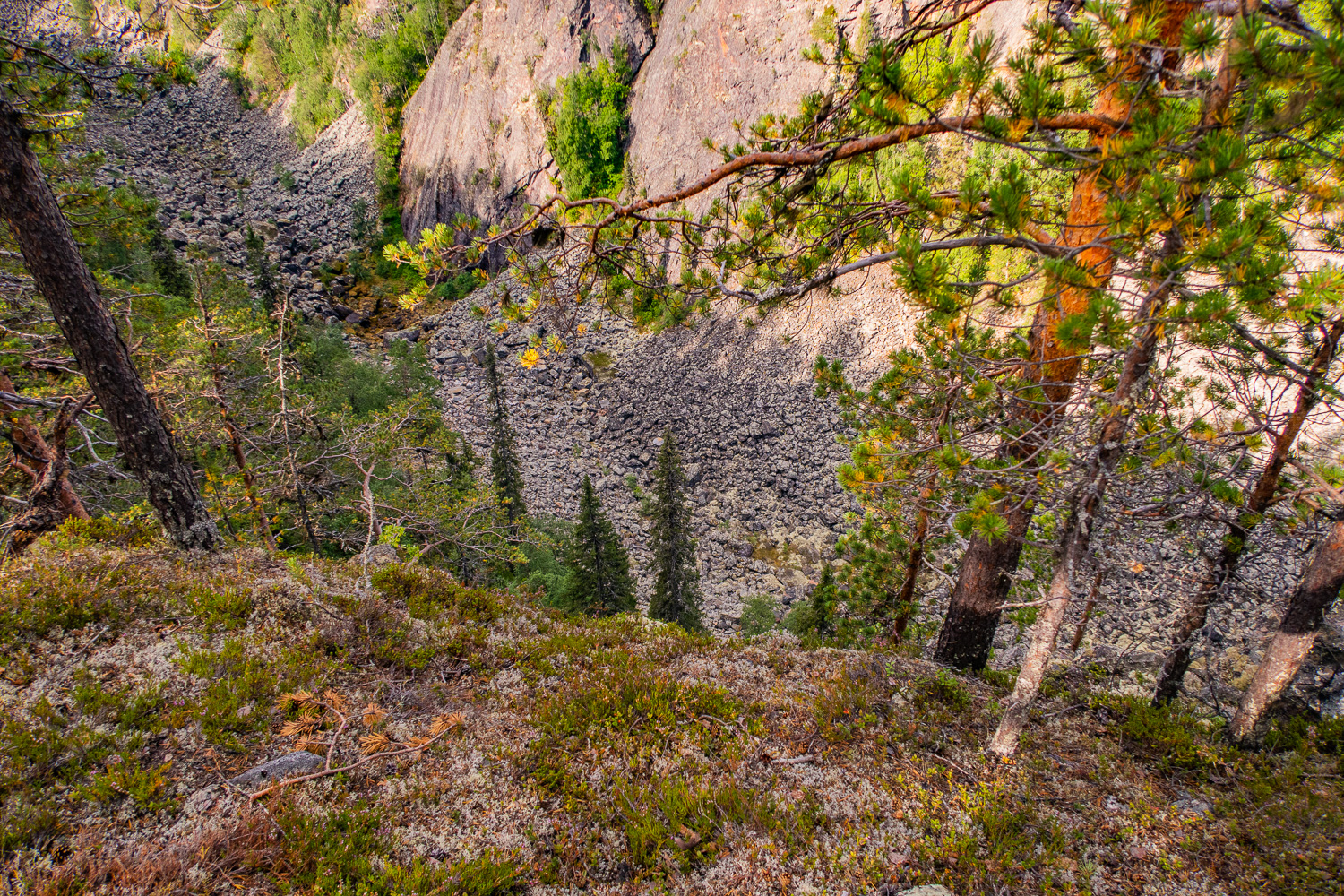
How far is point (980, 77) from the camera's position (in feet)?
8.48

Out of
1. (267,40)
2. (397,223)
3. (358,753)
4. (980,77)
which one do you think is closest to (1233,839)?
(980,77)

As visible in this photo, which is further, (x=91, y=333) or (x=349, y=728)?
(x=91, y=333)

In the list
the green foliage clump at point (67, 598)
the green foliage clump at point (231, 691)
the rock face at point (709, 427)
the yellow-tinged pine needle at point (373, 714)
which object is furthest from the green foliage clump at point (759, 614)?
the green foliage clump at point (67, 598)

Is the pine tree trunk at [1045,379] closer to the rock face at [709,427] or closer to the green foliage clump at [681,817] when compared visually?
the green foliage clump at [681,817]

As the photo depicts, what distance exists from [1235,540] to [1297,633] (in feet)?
2.81

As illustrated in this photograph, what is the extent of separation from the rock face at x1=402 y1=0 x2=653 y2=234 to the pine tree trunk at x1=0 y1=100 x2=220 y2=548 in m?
27.1

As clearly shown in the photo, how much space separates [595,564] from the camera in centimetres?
1575

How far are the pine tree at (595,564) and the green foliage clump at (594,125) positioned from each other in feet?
75.0

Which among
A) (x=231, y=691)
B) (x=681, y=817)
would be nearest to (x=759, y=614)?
(x=681, y=817)

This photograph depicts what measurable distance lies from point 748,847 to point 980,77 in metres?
4.76

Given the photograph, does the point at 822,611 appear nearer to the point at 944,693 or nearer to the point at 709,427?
the point at 944,693

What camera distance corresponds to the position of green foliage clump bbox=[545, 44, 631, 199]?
30.4 metres

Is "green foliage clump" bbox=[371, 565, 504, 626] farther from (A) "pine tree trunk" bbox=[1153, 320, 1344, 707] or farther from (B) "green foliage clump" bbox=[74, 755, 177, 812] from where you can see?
(A) "pine tree trunk" bbox=[1153, 320, 1344, 707]

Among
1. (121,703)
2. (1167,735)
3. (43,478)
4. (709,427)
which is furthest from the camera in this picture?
(709,427)
